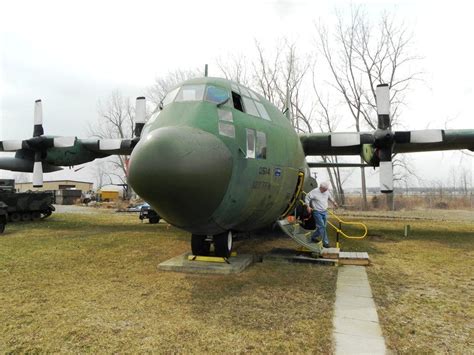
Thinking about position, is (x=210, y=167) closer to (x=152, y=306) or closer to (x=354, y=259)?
(x=152, y=306)

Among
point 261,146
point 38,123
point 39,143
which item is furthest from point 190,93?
point 38,123

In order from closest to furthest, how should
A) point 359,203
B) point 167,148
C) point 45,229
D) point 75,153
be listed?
1. point 167,148
2. point 45,229
3. point 75,153
4. point 359,203

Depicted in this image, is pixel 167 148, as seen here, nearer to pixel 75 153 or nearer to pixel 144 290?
pixel 144 290

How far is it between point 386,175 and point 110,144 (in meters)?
11.6

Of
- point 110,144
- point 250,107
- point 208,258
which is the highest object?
point 110,144

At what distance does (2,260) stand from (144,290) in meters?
5.14

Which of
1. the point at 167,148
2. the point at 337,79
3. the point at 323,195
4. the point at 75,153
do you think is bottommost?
the point at 323,195

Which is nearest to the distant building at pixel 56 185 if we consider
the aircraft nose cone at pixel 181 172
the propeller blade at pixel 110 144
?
the propeller blade at pixel 110 144

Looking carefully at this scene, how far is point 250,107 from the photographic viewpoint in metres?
7.63

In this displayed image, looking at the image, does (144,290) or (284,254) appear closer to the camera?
(144,290)

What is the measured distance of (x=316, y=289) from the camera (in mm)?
6832

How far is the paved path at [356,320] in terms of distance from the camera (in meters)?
4.32

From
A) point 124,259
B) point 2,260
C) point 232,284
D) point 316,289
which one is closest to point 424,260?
point 316,289

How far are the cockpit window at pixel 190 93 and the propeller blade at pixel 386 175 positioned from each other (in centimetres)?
857
